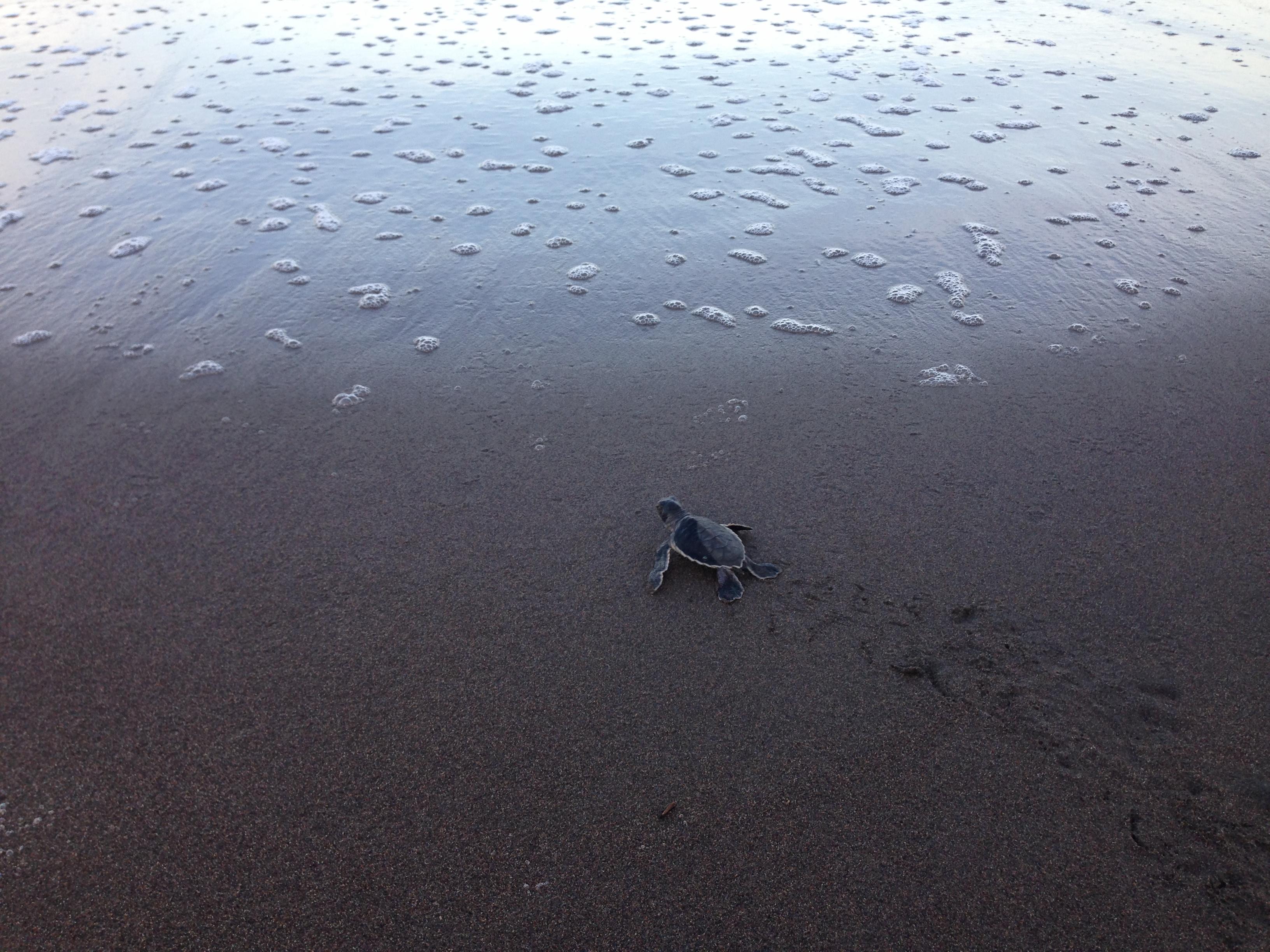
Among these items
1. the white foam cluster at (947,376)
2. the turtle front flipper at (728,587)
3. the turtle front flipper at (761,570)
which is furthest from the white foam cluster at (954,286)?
the turtle front flipper at (728,587)

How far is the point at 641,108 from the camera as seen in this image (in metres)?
7.38

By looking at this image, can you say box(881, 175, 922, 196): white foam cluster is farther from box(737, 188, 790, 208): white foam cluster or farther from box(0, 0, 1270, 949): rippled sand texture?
box(737, 188, 790, 208): white foam cluster

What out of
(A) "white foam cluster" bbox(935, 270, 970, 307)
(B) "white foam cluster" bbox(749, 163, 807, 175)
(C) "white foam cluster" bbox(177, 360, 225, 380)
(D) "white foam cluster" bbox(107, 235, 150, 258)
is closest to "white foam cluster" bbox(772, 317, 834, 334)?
→ (A) "white foam cluster" bbox(935, 270, 970, 307)

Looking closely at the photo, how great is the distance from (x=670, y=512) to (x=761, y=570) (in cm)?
46

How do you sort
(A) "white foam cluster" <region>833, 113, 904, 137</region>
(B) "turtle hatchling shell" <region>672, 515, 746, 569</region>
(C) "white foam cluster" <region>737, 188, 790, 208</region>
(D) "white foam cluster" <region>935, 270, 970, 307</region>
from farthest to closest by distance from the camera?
(A) "white foam cluster" <region>833, 113, 904, 137</region>, (C) "white foam cluster" <region>737, 188, 790, 208</region>, (D) "white foam cluster" <region>935, 270, 970, 307</region>, (B) "turtle hatchling shell" <region>672, 515, 746, 569</region>

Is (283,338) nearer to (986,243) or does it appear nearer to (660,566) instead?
(660,566)

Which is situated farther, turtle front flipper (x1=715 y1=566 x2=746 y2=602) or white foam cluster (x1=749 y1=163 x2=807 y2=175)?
white foam cluster (x1=749 y1=163 x2=807 y2=175)

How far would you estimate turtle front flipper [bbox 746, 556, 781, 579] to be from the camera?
2938 mm

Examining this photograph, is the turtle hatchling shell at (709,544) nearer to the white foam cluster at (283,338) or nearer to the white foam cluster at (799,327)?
the white foam cluster at (799,327)

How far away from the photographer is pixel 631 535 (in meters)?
3.16

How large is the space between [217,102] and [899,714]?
28.5 feet

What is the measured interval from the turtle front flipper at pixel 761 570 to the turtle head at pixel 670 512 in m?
0.34

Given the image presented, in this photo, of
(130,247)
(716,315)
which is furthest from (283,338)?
(716,315)

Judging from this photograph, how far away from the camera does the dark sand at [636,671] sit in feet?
6.67
